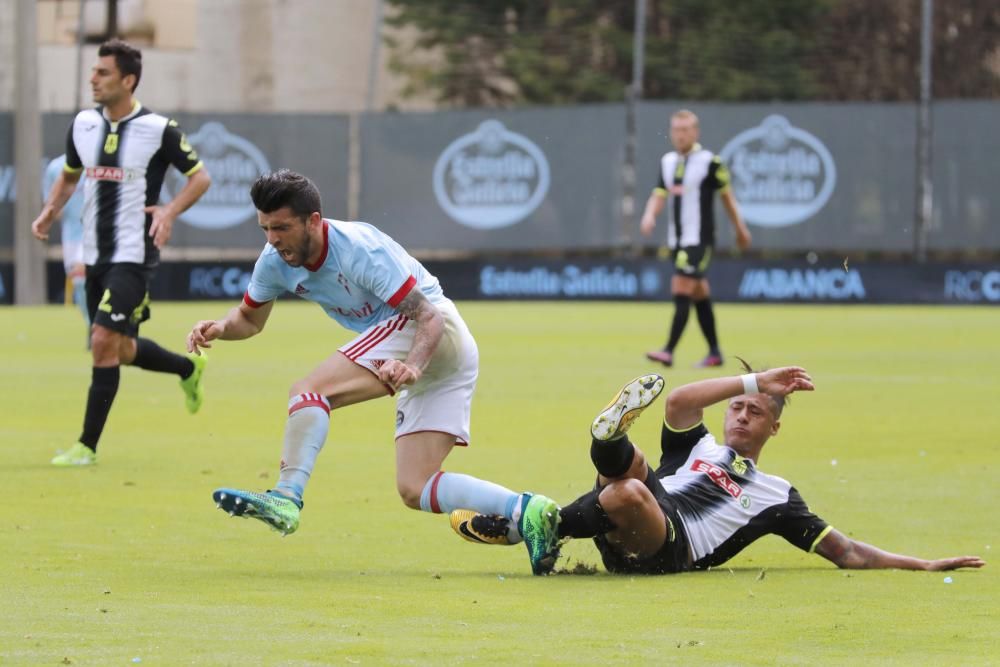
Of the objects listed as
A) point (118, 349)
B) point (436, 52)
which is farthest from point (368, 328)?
point (436, 52)

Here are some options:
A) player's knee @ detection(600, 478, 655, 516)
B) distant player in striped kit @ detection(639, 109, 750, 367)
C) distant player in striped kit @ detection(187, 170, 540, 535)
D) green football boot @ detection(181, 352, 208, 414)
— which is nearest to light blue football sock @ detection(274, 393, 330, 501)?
distant player in striped kit @ detection(187, 170, 540, 535)

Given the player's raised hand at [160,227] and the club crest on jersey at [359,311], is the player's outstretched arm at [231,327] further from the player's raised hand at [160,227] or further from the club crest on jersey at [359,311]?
the player's raised hand at [160,227]

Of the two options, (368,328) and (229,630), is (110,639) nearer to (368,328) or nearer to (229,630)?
(229,630)

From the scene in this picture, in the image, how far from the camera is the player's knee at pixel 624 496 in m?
6.75

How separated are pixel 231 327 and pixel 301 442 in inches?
35.1

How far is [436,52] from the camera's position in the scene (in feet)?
123

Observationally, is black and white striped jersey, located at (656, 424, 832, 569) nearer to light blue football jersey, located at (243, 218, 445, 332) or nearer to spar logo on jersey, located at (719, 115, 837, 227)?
light blue football jersey, located at (243, 218, 445, 332)

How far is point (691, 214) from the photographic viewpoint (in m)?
17.8

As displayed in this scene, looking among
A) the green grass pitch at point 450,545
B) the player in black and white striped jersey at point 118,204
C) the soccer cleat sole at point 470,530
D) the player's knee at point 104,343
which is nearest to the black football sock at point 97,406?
the player in black and white striped jersey at point 118,204

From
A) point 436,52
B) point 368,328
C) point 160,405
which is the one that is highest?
point 436,52

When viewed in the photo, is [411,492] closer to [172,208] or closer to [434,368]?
[434,368]

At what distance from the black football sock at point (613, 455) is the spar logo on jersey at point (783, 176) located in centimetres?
2306

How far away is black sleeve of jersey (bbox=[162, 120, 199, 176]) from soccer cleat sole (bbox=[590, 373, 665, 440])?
4.77 meters

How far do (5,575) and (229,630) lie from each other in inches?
56.5
